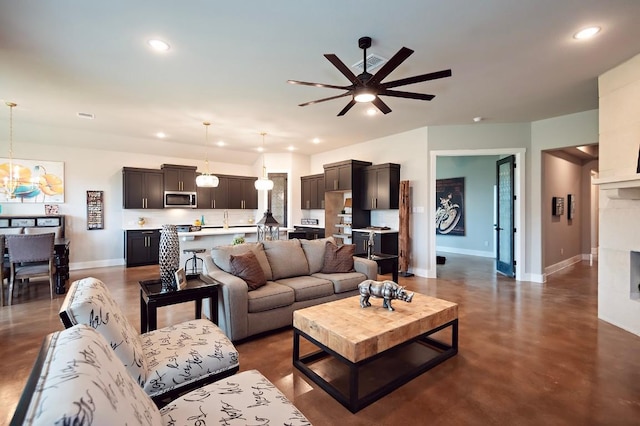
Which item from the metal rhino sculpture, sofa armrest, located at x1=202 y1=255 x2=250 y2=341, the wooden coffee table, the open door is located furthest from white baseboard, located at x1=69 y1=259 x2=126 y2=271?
the open door

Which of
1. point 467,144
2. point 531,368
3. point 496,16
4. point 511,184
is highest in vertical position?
point 496,16

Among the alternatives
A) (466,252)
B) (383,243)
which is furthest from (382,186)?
(466,252)

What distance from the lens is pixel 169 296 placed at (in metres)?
2.61

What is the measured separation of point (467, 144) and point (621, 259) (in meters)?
2.95

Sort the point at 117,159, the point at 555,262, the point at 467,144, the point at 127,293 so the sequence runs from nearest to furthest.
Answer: the point at 127,293
the point at 467,144
the point at 555,262
the point at 117,159

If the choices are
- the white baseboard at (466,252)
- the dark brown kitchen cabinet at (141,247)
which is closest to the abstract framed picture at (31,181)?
the dark brown kitchen cabinet at (141,247)

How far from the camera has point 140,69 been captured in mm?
3455

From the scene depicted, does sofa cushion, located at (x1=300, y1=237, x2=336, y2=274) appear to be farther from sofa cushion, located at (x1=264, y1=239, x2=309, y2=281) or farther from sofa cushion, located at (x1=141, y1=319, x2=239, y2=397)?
sofa cushion, located at (x1=141, y1=319, x2=239, y2=397)

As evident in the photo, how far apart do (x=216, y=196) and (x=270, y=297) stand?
19.0 ft

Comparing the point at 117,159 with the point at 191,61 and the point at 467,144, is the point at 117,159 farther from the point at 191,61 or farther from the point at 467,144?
the point at 467,144

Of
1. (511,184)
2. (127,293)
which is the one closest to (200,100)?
(127,293)

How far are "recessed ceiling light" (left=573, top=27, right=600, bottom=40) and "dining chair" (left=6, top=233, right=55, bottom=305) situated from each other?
681 cm

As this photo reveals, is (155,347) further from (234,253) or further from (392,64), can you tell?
(392,64)

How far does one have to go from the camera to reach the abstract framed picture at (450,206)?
8.88m
